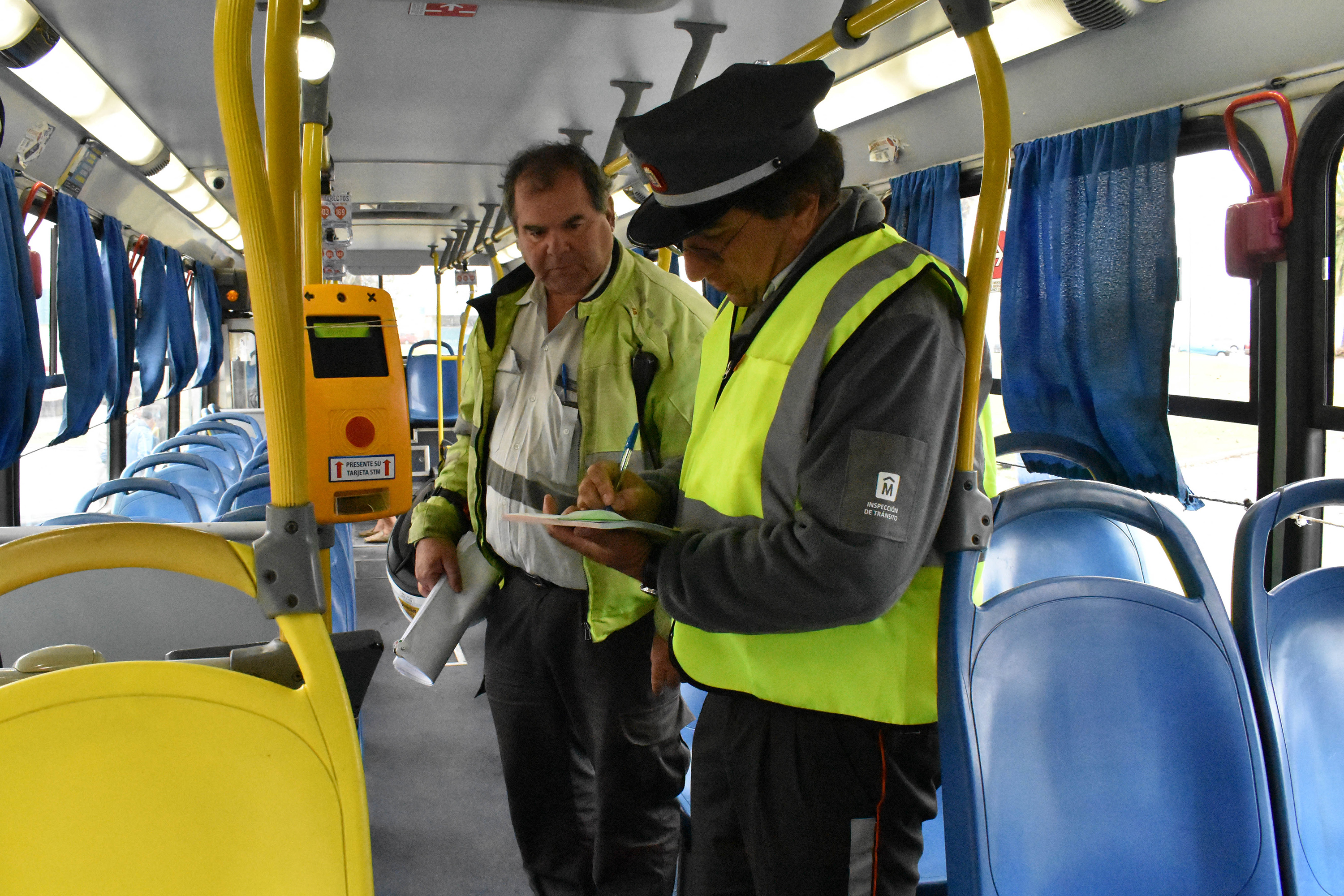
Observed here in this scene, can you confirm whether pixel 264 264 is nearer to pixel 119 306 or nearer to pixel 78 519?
pixel 78 519

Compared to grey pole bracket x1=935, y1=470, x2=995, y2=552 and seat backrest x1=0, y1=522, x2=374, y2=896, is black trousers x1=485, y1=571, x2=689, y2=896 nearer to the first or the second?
grey pole bracket x1=935, y1=470, x2=995, y2=552

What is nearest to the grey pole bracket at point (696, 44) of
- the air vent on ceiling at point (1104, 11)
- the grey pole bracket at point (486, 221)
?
the air vent on ceiling at point (1104, 11)

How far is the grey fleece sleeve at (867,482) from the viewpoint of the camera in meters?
1.25

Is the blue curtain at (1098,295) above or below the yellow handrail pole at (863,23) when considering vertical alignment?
below

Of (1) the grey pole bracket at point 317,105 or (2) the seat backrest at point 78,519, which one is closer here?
(1) the grey pole bracket at point 317,105

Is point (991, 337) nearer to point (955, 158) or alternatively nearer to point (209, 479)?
point (955, 158)

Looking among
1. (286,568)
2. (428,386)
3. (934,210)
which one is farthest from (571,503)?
(428,386)

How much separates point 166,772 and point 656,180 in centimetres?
104

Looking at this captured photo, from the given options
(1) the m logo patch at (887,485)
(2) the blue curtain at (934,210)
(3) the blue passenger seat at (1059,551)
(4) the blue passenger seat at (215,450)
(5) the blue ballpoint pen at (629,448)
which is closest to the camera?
(1) the m logo patch at (887,485)

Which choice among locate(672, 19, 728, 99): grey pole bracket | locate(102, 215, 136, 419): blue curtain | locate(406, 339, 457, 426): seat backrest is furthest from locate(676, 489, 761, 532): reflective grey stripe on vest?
locate(406, 339, 457, 426): seat backrest

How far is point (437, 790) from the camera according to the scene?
11.8ft

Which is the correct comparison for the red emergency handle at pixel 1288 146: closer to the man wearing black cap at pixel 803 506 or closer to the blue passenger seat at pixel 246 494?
the man wearing black cap at pixel 803 506

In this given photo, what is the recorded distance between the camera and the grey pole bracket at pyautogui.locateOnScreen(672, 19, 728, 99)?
2.80 metres

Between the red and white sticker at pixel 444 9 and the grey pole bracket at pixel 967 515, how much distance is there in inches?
78.6
